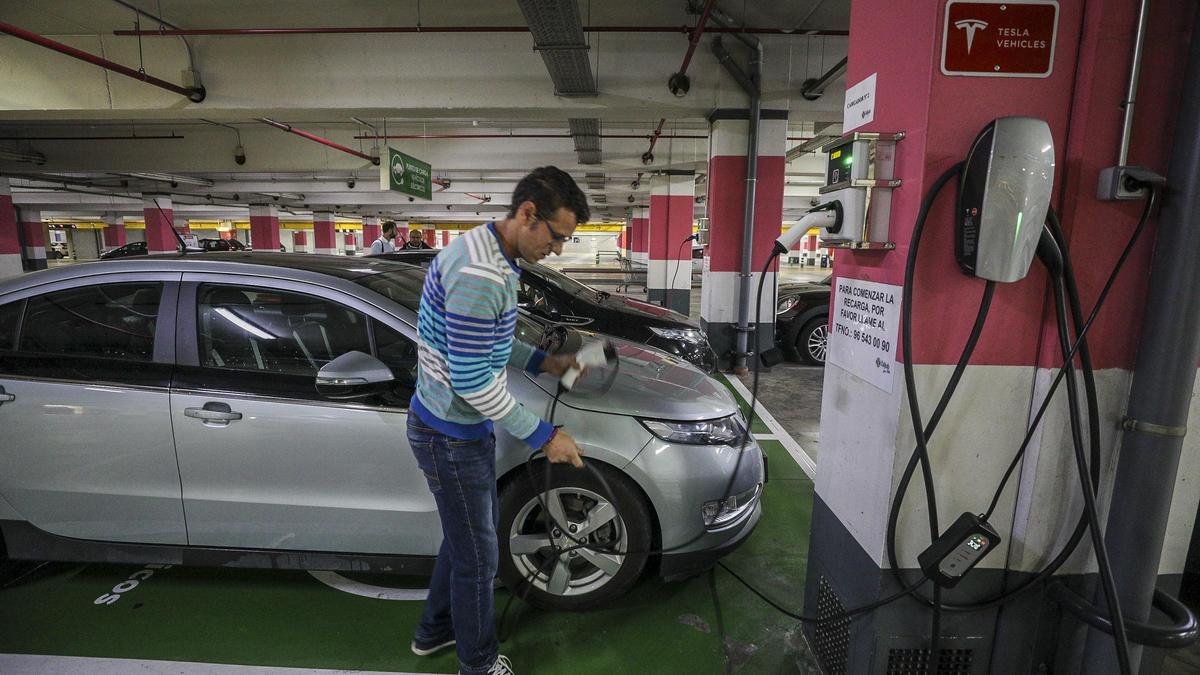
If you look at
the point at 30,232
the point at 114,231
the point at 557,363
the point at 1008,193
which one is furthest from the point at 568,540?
the point at 114,231

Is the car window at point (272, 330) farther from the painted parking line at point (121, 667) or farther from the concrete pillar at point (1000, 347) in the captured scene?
the concrete pillar at point (1000, 347)

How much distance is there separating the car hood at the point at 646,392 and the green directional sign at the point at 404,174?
8062mm

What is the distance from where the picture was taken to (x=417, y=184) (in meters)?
10.9

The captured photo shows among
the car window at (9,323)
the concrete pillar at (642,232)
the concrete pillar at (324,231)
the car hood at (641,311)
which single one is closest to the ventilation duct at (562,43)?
the car hood at (641,311)

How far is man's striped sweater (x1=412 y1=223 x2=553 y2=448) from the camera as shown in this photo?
1634mm

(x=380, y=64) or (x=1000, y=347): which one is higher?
(x=380, y=64)

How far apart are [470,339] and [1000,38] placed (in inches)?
66.0

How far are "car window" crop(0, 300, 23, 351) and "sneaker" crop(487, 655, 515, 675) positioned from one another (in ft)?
8.15

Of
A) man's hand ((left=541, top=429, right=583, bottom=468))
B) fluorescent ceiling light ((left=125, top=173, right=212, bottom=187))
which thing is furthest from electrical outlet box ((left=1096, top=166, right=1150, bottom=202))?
fluorescent ceiling light ((left=125, top=173, right=212, bottom=187))

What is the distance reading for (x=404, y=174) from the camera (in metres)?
10.3

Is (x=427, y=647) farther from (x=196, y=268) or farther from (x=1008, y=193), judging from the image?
(x=1008, y=193)

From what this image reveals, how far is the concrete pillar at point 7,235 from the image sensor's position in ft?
44.3

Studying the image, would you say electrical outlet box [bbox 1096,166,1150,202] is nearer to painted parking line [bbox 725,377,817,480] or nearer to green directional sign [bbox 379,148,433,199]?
painted parking line [bbox 725,377,817,480]

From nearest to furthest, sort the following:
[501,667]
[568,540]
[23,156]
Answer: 1. [501,667]
2. [568,540]
3. [23,156]
